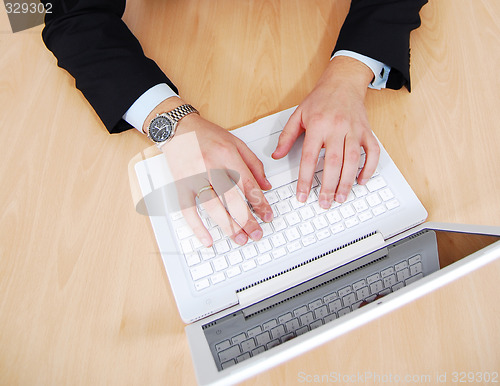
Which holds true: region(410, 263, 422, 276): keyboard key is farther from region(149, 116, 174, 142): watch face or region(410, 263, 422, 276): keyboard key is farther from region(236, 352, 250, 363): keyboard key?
region(149, 116, 174, 142): watch face

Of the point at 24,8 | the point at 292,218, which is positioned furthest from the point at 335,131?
the point at 24,8

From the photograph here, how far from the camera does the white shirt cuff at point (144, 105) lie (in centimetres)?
70

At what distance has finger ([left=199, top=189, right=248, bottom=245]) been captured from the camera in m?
0.60

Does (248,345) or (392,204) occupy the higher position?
(392,204)

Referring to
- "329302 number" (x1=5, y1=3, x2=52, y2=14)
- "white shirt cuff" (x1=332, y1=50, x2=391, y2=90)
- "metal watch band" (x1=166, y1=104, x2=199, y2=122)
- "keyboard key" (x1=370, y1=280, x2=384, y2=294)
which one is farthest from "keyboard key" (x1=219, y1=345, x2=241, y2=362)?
"329302 number" (x1=5, y1=3, x2=52, y2=14)

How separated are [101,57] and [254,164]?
1.24 ft

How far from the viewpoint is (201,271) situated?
584mm

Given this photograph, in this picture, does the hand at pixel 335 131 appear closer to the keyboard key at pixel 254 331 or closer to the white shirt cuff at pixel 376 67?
the white shirt cuff at pixel 376 67

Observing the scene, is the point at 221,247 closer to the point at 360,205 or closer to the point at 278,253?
the point at 278,253

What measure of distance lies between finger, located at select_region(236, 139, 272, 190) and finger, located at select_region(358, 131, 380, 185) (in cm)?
16

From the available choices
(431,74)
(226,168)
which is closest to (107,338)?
(226,168)

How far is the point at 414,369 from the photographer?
55 centimetres

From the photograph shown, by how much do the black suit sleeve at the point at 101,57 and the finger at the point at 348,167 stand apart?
360 millimetres

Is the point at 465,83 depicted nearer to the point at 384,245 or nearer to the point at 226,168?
the point at 384,245
